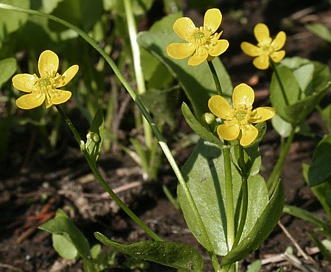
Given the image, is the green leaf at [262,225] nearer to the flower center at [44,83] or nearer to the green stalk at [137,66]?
the flower center at [44,83]

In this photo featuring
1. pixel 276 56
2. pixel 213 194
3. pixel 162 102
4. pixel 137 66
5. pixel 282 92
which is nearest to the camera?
pixel 213 194

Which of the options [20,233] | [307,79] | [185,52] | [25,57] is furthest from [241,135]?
[25,57]

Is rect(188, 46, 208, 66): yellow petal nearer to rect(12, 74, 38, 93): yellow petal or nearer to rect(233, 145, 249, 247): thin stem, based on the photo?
rect(233, 145, 249, 247): thin stem

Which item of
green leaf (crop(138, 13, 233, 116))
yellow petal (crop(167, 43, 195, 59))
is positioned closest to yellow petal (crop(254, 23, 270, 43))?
green leaf (crop(138, 13, 233, 116))

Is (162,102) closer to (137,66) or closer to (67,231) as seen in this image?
(137,66)

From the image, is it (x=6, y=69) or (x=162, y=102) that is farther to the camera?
(x=162, y=102)

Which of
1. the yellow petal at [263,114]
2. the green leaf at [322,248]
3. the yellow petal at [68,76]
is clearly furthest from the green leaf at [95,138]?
the green leaf at [322,248]

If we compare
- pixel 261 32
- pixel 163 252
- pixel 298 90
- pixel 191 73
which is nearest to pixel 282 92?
pixel 298 90
